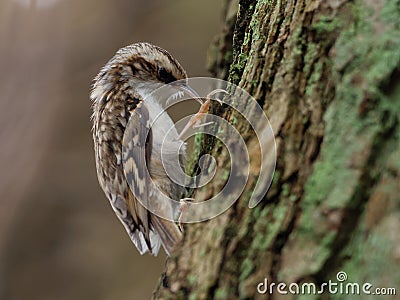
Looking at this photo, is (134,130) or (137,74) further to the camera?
(137,74)

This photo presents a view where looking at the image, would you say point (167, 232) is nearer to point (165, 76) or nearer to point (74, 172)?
point (165, 76)

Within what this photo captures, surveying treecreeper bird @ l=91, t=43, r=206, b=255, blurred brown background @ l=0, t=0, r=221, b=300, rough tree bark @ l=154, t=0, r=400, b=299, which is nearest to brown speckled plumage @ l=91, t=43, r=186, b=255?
treecreeper bird @ l=91, t=43, r=206, b=255

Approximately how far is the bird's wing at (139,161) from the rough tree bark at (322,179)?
1.49 feet

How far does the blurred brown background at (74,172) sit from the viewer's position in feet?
10.3

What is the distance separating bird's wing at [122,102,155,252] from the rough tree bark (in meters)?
0.45

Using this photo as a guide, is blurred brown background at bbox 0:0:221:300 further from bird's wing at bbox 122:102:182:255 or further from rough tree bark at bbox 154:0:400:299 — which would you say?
rough tree bark at bbox 154:0:400:299

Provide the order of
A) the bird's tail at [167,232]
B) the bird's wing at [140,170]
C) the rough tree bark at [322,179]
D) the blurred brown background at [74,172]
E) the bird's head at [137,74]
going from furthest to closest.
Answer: the blurred brown background at [74,172] < the bird's head at [137,74] < the bird's wing at [140,170] < the bird's tail at [167,232] < the rough tree bark at [322,179]

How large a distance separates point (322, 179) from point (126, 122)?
0.73 meters

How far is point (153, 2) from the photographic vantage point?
11.1 feet

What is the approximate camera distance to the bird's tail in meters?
1.12

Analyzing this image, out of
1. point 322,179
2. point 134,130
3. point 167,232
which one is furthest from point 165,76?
point 322,179

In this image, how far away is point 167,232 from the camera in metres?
1.16

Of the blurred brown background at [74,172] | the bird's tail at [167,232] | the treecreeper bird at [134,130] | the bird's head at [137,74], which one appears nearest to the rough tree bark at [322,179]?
the bird's tail at [167,232]

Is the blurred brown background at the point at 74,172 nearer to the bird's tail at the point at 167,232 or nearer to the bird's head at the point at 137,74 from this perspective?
the bird's head at the point at 137,74
